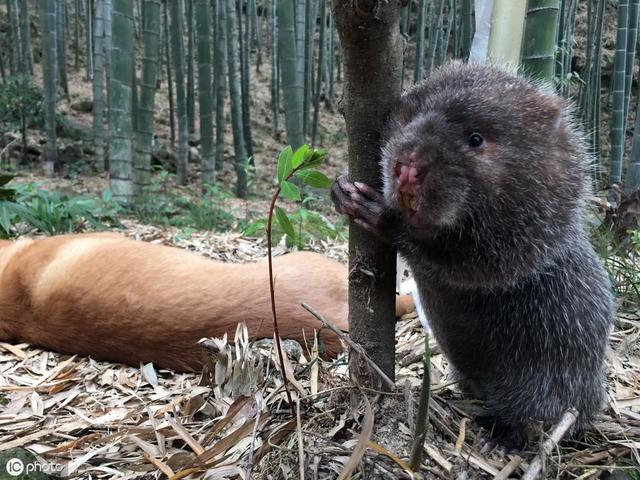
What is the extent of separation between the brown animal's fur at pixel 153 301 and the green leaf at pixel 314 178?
109cm

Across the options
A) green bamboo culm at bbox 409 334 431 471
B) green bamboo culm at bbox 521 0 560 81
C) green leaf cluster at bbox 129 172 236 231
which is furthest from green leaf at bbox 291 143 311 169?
green leaf cluster at bbox 129 172 236 231

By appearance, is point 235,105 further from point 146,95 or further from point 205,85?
point 146,95

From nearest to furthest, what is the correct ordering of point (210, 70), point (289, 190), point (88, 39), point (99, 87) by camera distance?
1. point (289, 190)
2. point (210, 70)
3. point (99, 87)
4. point (88, 39)

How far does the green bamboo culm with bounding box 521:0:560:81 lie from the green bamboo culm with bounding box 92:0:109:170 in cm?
963

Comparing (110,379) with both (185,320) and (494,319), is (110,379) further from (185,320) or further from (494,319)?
(494,319)

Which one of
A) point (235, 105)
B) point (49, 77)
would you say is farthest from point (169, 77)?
point (49, 77)

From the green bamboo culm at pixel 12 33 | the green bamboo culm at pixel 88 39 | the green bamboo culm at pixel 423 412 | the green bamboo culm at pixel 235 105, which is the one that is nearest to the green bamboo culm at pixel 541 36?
the green bamboo culm at pixel 423 412

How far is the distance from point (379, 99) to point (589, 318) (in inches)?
42.5

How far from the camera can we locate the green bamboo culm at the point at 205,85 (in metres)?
8.82

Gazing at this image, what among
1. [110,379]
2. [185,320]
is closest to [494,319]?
[185,320]

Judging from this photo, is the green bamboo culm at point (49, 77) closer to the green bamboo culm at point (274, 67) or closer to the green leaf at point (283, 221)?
the green bamboo culm at point (274, 67)

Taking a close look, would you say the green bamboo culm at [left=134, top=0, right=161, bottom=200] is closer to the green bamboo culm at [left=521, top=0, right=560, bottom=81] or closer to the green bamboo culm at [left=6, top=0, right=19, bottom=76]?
the green bamboo culm at [left=521, top=0, right=560, bottom=81]

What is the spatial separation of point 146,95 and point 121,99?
928 mm

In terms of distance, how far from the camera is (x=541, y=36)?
2793 millimetres
